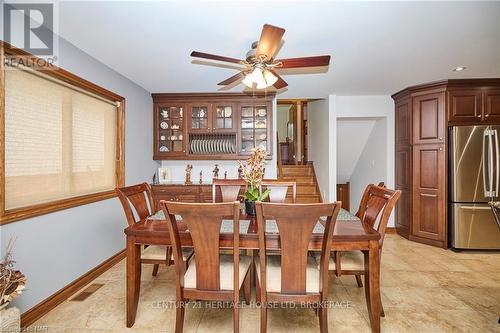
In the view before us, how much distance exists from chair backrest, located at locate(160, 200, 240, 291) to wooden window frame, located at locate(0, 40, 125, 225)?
1223 millimetres

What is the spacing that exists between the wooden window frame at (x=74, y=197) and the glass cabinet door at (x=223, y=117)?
1.38 meters

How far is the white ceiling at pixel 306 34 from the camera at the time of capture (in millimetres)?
1845

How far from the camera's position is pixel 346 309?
213 cm

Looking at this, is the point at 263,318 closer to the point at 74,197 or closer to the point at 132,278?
the point at 132,278

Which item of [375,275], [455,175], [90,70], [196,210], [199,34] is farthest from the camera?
[455,175]

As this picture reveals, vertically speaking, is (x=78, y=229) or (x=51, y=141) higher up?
(x=51, y=141)

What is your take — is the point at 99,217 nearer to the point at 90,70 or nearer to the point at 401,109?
the point at 90,70

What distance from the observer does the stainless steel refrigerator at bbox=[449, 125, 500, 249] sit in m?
3.34

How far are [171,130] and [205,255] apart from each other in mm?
3048

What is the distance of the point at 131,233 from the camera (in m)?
1.80

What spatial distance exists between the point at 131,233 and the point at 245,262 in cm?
86

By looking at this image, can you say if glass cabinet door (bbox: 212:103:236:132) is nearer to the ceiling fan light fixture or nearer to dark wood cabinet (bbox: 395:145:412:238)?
the ceiling fan light fixture

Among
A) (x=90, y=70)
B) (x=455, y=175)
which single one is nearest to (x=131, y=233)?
(x=90, y=70)

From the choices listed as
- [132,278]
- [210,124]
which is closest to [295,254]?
[132,278]
